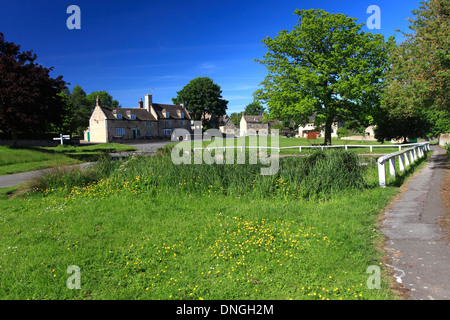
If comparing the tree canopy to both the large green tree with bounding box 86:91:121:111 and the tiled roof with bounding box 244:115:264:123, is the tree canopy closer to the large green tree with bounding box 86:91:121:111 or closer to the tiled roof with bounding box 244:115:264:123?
the large green tree with bounding box 86:91:121:111

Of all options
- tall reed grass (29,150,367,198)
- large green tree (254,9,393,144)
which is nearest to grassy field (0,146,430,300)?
tall reed grass (29,150,367,198)

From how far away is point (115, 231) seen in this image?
244 inches

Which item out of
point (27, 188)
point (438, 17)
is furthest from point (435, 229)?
point (27, 188)

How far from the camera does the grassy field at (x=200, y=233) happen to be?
13.2ft

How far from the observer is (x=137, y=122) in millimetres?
65688

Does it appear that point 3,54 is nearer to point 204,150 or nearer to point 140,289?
point 204,150

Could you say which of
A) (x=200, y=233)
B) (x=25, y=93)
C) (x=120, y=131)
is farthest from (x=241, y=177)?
(x=120, y=131)

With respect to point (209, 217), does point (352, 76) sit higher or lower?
higher

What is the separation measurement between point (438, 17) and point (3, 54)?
100 ft

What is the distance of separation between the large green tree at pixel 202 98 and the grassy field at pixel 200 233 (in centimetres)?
7033

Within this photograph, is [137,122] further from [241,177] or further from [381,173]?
[381,173]

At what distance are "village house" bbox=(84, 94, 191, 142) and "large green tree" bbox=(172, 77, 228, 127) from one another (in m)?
3.60

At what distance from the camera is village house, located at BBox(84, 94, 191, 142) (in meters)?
60.7

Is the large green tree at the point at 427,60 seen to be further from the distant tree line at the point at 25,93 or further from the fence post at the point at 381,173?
the distant tree line at the point at 25,93
